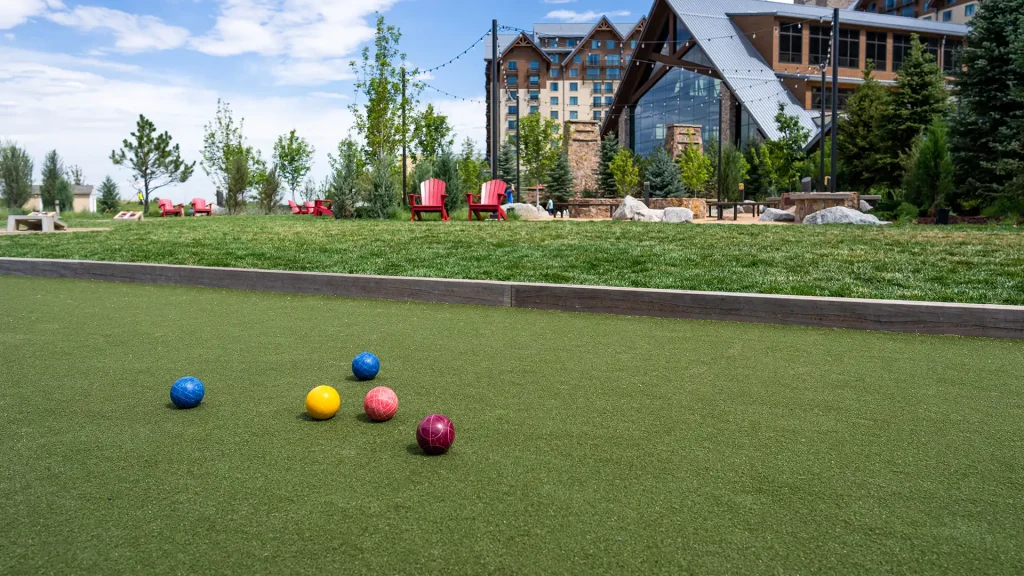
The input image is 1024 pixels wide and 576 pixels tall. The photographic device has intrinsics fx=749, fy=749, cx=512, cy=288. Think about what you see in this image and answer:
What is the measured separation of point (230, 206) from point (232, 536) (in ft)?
114

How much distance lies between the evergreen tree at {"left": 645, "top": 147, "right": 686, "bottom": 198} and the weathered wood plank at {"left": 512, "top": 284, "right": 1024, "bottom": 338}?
1466 inches

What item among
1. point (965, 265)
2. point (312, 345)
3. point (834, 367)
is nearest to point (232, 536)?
point (312, 345)

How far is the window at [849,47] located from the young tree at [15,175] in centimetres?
5106

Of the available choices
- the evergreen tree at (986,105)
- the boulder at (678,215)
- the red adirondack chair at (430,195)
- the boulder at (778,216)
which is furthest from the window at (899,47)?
the red adirondack chair at (430,195)

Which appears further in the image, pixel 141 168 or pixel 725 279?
pixel 141 168

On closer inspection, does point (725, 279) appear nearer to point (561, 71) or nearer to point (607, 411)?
point (607, 411)

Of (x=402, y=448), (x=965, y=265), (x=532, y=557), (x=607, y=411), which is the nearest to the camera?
(x=532, y=557)

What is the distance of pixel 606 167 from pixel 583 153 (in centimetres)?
274

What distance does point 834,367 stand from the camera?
4430mm

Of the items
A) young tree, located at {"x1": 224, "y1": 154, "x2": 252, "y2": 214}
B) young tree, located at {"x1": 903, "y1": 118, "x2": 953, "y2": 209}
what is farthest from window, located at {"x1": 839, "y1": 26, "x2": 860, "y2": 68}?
young tree, located at {"x1": 224, "y1": 154, "x2": 252, "y2": 214}

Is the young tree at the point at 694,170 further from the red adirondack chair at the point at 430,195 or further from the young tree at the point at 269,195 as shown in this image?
the red adirondack chair at the point at 430,195

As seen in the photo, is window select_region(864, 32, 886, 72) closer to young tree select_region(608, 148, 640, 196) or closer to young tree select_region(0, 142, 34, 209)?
young tree select_region(608, 148, 640, 196)

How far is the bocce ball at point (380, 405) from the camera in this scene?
3312 millimetres

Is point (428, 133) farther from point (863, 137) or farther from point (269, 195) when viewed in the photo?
point (863, 137)
